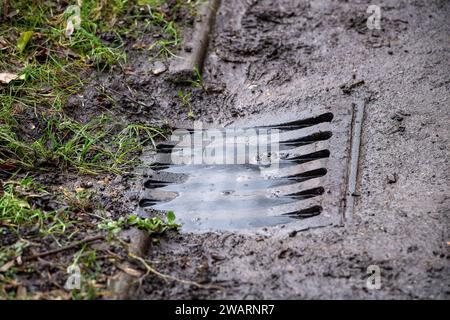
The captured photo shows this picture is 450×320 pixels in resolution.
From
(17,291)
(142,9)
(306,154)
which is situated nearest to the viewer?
(17,291)

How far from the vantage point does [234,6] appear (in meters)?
4.05

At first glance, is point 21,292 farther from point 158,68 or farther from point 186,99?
point 158,68

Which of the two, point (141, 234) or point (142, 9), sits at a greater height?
point (142, 9)

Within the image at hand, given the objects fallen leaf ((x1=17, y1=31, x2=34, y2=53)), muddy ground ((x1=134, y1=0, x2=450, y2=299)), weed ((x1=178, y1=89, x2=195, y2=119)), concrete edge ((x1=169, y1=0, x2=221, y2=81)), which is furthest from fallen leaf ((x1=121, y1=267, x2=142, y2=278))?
fallen leaf ((x1=17, y1=31, x2=34, y2=53))

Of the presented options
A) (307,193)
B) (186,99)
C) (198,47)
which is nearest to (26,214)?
(186,99)

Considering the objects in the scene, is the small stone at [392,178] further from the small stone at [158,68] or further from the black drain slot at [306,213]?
the small stone at [158,68]

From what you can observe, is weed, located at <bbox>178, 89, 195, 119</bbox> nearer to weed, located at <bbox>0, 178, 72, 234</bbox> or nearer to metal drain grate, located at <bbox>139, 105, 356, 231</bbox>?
metal drain grate, located at <bbox>139, 105, 356, 231</bbox>

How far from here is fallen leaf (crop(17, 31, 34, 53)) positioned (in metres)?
3.40

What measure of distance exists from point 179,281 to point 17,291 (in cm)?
65

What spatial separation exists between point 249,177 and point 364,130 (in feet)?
2.33

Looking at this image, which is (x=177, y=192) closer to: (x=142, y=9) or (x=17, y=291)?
(x=17, y=291)

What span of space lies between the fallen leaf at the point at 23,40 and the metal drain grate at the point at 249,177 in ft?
3.69

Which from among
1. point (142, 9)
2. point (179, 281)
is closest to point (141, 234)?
point (179, 281)

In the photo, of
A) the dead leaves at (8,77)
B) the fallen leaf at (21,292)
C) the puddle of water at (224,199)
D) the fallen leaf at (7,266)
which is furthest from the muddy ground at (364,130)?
the dead leaves at (8,77)
